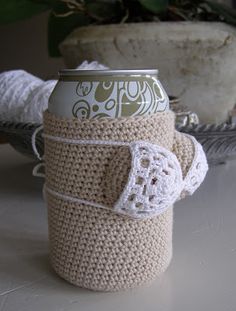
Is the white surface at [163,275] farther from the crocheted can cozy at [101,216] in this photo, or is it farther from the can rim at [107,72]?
the can rim at [107,72]

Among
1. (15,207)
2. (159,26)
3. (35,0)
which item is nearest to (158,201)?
(15,207)

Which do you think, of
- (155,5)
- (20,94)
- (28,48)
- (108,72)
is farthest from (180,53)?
(28,48)

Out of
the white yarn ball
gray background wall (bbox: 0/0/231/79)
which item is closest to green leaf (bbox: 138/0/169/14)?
the white yarn ball

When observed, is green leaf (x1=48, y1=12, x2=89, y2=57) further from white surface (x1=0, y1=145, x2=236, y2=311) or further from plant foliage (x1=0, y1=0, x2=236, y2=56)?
white surface (x1=0, y1=145, x2=236, y2=311)

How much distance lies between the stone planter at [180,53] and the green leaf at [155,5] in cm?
2

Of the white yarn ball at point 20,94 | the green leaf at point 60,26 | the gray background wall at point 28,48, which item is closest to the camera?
the white yarn ball at point 20,94

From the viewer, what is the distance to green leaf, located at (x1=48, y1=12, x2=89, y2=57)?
703 mm

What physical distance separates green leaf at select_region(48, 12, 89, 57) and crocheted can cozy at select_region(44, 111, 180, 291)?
0.47m

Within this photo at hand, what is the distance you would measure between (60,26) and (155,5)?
22 centimetres

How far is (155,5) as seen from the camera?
1.79 ft

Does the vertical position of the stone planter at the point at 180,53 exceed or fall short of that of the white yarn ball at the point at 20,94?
it exceeds it

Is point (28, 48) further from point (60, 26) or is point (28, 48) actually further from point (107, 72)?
point (107, 72)

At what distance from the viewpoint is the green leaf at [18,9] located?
0.64 meters

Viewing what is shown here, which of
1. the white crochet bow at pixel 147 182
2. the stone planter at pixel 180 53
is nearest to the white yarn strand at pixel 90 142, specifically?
the white crochet bow at pixel 147 182
